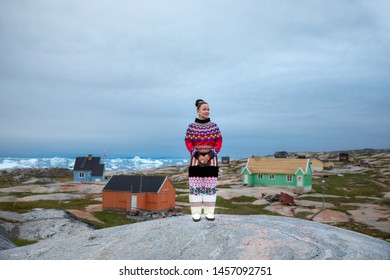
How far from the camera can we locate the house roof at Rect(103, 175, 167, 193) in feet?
125

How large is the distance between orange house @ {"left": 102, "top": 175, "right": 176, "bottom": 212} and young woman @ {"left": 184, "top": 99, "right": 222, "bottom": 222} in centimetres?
2897

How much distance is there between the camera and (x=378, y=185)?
194ft

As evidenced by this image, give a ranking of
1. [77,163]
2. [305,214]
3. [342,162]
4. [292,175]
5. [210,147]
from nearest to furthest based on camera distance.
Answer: [210,147] → [305,214] → [292,175] → [77,163] → [342,162]

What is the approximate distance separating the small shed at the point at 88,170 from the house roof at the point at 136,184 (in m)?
35.1

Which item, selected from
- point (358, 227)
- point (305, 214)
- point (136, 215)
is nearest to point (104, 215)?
point (136, 215)

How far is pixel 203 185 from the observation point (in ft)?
30.3

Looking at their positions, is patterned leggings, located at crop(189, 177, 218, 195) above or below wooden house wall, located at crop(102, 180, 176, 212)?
above

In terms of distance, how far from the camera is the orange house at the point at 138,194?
37625mm

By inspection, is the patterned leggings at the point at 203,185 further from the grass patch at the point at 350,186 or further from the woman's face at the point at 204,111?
the grass patch at the point at 350,186

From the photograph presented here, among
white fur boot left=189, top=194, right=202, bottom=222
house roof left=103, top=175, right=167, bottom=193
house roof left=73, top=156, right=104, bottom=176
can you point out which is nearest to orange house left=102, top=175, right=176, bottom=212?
house roof left=103, top=175, right=167, bottom=193

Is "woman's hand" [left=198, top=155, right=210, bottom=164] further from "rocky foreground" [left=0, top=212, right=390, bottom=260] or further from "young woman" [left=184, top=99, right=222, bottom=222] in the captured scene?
"rocky foreground" [left=0, top=212, right=390, bottom=260]

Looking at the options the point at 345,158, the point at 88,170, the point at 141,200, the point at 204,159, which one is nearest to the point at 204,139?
the point at 204,159
